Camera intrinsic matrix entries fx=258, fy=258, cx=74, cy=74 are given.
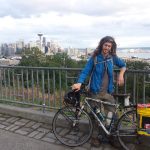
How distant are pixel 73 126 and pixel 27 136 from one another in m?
0.97

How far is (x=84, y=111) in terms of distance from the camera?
451 centimetres

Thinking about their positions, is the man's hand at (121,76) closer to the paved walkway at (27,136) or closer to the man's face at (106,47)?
the man's face at (106,47)

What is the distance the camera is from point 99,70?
168 inches

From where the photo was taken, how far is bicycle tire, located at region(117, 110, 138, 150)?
4.20 metres

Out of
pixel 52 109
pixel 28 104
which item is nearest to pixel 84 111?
pixel 52 109

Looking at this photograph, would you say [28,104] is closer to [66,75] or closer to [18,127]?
[18,127]

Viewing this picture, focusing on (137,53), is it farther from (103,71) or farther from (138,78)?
(103,71)

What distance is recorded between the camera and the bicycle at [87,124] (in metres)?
4.25

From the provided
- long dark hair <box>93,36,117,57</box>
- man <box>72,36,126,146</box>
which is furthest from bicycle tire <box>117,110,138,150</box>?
long dark hair <box>93,36,117,57</box>

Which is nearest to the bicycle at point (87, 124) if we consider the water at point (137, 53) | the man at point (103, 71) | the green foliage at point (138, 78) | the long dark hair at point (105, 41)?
the man at point (103, 71)

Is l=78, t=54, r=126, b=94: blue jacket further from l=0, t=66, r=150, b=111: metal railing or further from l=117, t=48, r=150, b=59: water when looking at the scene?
l=117, t=48, r=150, b=59: water

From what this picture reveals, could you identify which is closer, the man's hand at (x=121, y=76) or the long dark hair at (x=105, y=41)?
the long dark hair at (x=105, y=41)

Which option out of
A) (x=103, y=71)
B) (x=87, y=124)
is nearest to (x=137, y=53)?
(x=103, y=71)

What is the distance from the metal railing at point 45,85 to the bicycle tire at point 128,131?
0.62 meters
